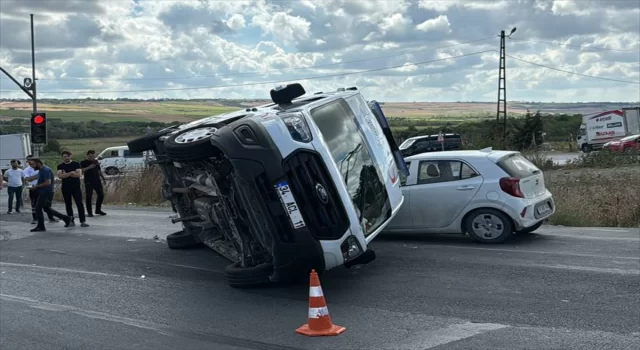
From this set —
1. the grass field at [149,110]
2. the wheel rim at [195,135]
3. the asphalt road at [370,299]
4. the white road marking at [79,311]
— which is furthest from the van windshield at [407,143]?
the white road marking at [79,311]

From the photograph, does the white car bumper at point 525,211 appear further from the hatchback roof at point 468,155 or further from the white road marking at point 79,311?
the white road marking at point 79,311

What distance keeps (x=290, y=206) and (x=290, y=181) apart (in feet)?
0.84

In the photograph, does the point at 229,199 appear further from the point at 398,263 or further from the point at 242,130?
the point at 398,263

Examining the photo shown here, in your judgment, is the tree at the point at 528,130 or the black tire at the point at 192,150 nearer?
the black tire at the point at 192,150

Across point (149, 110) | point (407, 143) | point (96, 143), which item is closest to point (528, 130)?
point (407, 143)

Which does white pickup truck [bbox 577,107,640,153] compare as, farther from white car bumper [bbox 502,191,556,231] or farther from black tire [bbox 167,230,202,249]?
black tire [bbox 167,230,202,249]

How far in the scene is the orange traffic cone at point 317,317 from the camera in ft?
21.4

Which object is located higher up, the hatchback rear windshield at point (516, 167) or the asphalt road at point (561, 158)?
the hatchback rear windshield at point (516, 167)

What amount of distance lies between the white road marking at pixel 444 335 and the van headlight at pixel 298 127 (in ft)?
7.81

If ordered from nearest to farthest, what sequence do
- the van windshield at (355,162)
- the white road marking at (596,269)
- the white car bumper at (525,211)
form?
the van windshield at (355,162)
the white road marking at (596,269)
the white car bumper at (525,211)

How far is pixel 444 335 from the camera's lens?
20.8 ft

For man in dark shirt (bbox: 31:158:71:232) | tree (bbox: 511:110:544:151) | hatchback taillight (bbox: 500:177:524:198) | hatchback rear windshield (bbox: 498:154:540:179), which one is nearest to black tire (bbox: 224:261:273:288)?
hatchback taillight (bbox: 500:177:524:198)

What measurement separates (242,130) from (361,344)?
8.44 ft

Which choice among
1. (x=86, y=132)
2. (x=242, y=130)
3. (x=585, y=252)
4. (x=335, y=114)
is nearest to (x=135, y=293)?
(x=242, y=130)
